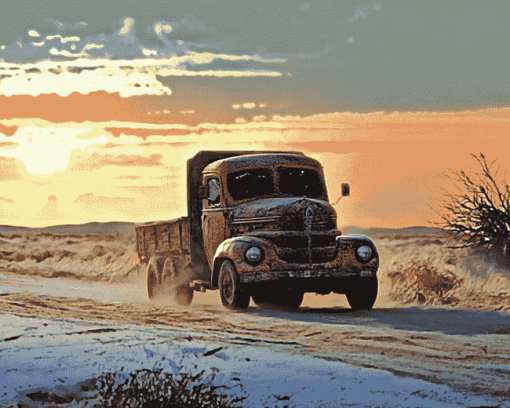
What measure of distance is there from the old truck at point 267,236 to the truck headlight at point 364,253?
0.06 ft

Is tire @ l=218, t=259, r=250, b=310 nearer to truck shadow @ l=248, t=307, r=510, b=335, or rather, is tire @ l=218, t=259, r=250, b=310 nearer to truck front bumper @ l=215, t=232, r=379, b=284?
truck front bumper @ l=215, t=232, r=379, b=284

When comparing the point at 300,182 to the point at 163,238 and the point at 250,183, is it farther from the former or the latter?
the point at 163,238

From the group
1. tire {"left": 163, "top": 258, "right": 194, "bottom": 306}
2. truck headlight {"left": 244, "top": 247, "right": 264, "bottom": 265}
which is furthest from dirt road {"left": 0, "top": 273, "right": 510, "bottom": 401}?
truck headlight {"left": 244, "top": 247, "right": 264, "bottom": 265}

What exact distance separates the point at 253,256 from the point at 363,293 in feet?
8.73

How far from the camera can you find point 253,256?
571 inches

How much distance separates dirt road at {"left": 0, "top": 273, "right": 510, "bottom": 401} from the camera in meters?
9.47

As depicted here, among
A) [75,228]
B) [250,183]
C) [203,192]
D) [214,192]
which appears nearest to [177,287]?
[214,192]

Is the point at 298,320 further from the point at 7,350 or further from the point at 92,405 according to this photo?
the point at 92,405

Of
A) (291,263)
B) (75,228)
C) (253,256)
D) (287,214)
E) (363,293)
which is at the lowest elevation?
(363,293)

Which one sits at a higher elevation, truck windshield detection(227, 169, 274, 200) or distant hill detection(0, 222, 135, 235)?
distant hill detection(0, 222, 135, 235)

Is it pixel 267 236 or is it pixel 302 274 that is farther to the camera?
pixel 267 236

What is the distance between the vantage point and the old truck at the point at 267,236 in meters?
14.7

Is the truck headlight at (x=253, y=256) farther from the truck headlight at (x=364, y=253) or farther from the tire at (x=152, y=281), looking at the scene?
the tire at (x=152, y=281)

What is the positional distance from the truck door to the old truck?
0.07ft
